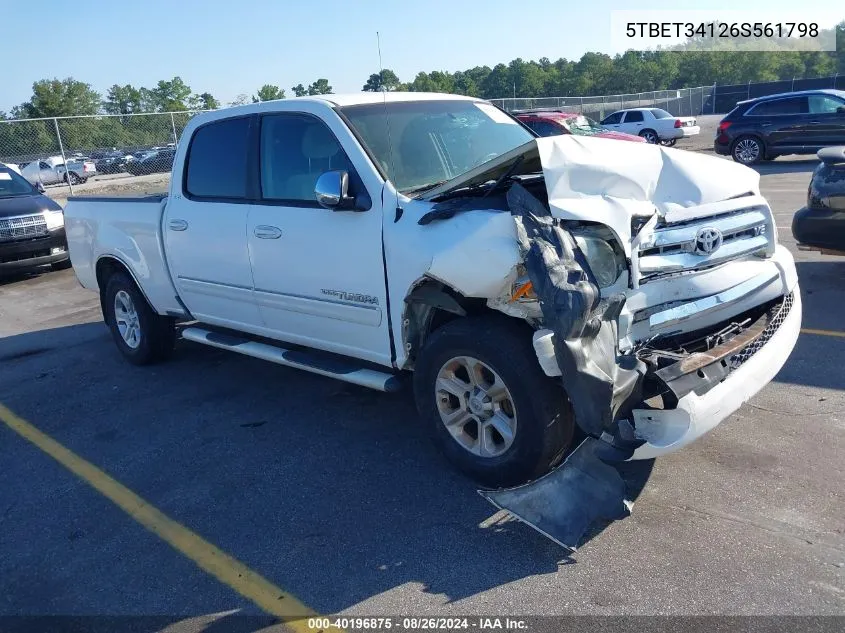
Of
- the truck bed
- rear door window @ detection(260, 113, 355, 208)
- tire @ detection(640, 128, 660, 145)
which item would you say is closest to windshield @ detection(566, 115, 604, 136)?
tire @ detection(640, 128, 660, 145)

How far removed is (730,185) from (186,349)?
5072 millimetres

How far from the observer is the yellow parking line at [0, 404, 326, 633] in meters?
3.07

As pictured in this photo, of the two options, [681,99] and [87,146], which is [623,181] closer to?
[87,146]

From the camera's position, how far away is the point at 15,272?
11.2m

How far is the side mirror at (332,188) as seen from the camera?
158 inches

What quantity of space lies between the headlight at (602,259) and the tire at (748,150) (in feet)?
54.9

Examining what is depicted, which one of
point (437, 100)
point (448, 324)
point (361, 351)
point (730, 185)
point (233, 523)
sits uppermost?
point (437, 100)

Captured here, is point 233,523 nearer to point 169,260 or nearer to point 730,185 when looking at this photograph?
point 169,260

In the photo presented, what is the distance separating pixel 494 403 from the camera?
363cm

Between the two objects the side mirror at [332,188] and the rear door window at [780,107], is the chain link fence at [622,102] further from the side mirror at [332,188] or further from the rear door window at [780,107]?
the side mirror at [332,188]

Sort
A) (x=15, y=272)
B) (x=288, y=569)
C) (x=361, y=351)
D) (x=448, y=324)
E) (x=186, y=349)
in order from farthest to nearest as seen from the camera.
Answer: (x=15, y=272) < (x=186, y=349) < (x=361, y=351) < (x=448, y=324) < (x=288, y=569)

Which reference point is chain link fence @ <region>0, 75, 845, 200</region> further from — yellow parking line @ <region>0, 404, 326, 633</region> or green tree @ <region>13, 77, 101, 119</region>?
green tree @ <region>13, 77, 101, 119</region>

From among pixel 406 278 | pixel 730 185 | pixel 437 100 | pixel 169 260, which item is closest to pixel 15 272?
pixel 169 260

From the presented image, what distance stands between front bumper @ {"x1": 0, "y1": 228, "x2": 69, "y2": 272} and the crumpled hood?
10.1 m
